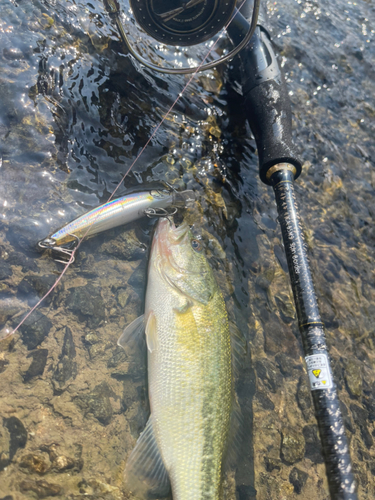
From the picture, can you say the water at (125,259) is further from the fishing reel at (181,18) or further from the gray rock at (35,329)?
the fishing reel at (181,18)

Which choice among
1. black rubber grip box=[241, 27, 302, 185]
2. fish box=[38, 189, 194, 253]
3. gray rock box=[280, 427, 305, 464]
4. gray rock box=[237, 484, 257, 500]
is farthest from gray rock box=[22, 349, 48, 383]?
black rubber grip box=[241, 27, 302, 185]

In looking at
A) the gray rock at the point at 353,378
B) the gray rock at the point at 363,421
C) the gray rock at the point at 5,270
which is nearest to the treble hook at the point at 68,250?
the gray rock at the point at 5,270

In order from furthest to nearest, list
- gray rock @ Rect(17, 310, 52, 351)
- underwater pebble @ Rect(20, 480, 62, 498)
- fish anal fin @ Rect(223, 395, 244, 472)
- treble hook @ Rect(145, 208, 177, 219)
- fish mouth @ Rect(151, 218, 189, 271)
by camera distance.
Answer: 1. treble hook @ Rect(145, 208, 177, 219)
2. fish mouth @ Rect(151, 218, 189, 271)
3. fish anal fin @ Rect(223, 395, 244, 472)
4. gray rock @ Rect(17, 310, 52, 351)
5. underwater pebble @ Rect(20, 480, 62, 498)

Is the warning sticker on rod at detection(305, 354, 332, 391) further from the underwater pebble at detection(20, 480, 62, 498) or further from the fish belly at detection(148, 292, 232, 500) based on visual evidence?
the underwater pebble at detection(20, 480, 62, 498)

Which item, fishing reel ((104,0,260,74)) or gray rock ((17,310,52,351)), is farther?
fishing reel ((104,0,260,74))

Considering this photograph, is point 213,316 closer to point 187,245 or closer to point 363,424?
point 187,245

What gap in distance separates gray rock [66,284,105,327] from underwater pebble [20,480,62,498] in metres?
1.12

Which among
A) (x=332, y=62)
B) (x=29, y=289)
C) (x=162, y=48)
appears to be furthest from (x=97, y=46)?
(x=332, y=62)

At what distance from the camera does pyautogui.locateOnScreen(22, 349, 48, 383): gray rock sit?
2.49 metres

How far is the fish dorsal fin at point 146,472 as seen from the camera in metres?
2.44

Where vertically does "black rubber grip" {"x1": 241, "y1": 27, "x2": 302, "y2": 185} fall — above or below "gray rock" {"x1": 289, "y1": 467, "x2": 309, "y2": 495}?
above

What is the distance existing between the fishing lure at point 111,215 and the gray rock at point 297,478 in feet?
8.39

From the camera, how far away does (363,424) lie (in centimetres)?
325

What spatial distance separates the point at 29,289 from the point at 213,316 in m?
1.57
